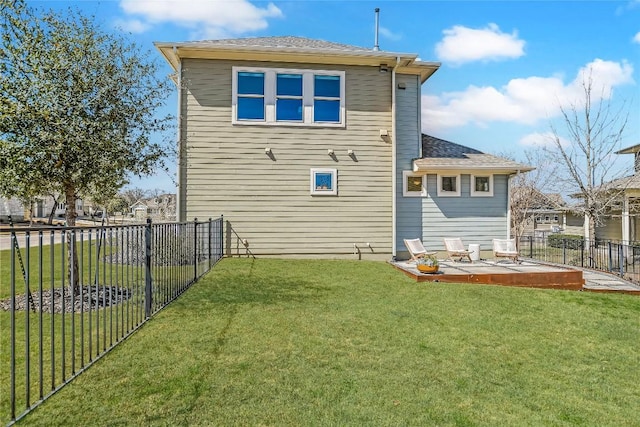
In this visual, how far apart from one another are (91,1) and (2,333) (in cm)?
514

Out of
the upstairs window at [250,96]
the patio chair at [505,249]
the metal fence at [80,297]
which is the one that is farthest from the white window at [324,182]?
the patio chair at [505,249]

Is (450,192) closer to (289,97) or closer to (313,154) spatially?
(313,154)

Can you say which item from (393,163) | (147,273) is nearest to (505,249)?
(393,163)

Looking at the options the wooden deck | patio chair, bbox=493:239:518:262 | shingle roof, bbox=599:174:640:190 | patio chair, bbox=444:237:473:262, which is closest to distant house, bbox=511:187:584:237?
shingle roof, bbox=599:174:640:190

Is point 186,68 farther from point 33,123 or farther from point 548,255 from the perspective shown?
point 548,255

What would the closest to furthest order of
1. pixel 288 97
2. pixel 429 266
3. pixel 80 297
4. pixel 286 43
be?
pixel 80 297, pixel 429 266, pixel 288 97, pixel 286 43

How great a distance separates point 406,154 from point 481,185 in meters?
2.59

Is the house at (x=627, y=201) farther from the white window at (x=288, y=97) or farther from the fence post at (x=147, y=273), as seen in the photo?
the fence post at (x=147, y=273)

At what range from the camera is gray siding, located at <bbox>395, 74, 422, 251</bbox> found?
39.7 feet

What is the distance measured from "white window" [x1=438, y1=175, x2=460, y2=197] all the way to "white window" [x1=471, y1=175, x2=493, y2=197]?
53 cm

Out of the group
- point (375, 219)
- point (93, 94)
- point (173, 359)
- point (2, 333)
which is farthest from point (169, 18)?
point (173, 359)

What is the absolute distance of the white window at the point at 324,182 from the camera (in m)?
11.6

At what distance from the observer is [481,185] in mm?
12438

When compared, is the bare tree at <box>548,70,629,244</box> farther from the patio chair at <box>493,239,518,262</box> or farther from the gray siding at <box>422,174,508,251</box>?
the patio chair at <box>493,239,518,262</box>
